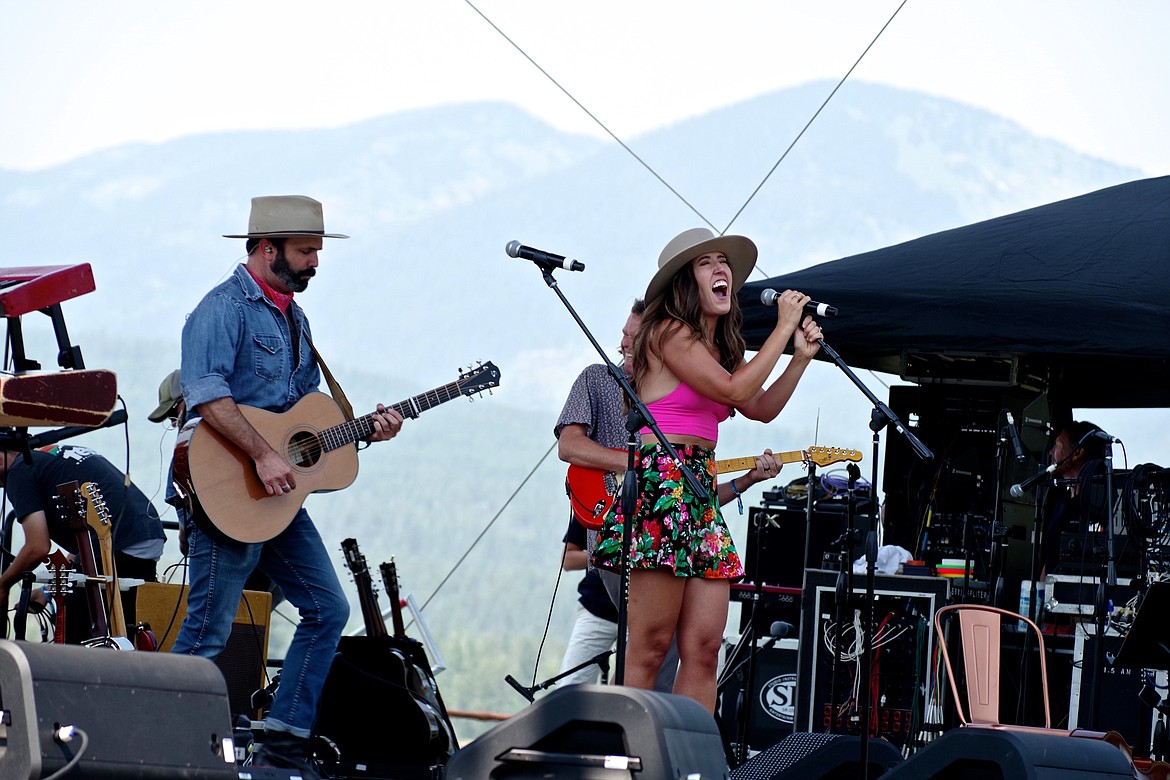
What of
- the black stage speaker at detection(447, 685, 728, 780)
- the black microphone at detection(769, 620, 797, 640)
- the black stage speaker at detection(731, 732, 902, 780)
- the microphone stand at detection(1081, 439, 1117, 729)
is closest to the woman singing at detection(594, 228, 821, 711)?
the black stage speaker at detection(731, 732, 902, 780)

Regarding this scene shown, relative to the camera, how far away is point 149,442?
11.2m

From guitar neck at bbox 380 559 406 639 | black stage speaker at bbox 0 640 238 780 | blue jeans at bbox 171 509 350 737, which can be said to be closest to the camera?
black stage speaker at bbox 0 640 238 780

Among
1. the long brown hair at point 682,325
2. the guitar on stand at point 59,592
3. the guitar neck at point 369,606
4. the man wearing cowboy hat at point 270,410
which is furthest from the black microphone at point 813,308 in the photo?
the guitar on stand at point 59,592

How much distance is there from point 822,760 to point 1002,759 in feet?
2.84

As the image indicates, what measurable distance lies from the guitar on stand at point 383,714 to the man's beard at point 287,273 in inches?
50.7

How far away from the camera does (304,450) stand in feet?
14.9

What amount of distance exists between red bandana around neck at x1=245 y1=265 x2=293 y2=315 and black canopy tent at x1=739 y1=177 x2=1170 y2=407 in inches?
77.1

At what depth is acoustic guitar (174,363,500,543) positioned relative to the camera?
4195 millimetres

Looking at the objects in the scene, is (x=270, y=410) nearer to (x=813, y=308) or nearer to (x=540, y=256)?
(x=540, y=256)

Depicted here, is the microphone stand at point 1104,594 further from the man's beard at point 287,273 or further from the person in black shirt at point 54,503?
the person in black shirt at point 54,503

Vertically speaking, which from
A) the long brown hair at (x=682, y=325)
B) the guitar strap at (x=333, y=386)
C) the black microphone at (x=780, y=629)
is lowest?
the black microphone at (x=780, y=629)

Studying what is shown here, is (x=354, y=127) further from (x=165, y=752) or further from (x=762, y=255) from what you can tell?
(x=165, y=752)

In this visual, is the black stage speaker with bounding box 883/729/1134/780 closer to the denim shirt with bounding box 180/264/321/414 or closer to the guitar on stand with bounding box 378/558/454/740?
the guitar on stand with bounding box 378/558/454/740

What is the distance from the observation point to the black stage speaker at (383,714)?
4883 millimetres
